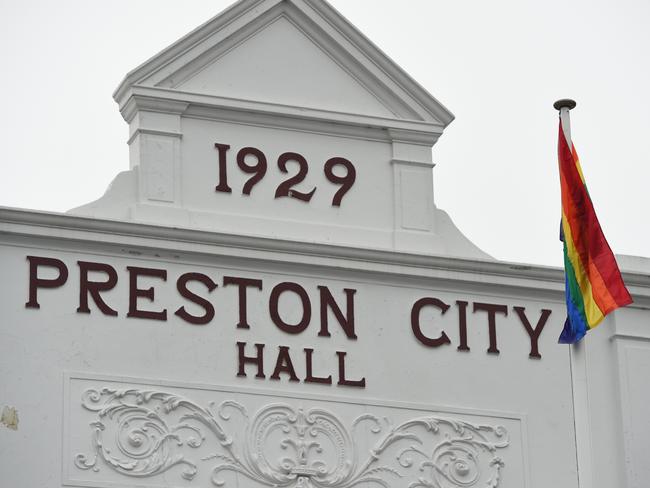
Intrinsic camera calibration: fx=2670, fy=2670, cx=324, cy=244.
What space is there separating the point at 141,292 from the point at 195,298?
51 centimetres

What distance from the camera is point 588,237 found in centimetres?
2239

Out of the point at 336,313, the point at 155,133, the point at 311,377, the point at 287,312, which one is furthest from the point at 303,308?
the point at 155,133

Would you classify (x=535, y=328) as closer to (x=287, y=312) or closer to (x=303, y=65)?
(x=287, y=312)

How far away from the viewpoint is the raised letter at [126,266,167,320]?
953 inches

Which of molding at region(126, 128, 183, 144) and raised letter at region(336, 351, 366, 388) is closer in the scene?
raised letter at region(336, 351, 366, 388)

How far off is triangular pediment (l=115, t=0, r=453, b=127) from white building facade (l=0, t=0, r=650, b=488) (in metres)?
0.02

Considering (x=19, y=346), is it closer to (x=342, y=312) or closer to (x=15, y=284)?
(x=15, y=284)

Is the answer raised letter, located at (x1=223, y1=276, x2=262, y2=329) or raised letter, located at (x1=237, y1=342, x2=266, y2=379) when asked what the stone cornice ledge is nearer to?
raised letter, located at (x1=223, y1=276, x2=262, y2=329)

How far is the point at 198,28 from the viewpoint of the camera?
2534 cm

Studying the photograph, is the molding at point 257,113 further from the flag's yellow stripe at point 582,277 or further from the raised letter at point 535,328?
the flag's yellow stripe at point 582,277

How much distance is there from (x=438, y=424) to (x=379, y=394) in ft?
2.07

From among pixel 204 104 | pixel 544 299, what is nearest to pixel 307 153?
pixel 204 104

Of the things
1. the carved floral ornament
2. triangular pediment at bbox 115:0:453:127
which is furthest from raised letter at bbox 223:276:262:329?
triangular pediment at bbox 115:0:453:127

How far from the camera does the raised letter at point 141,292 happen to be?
953 inches
